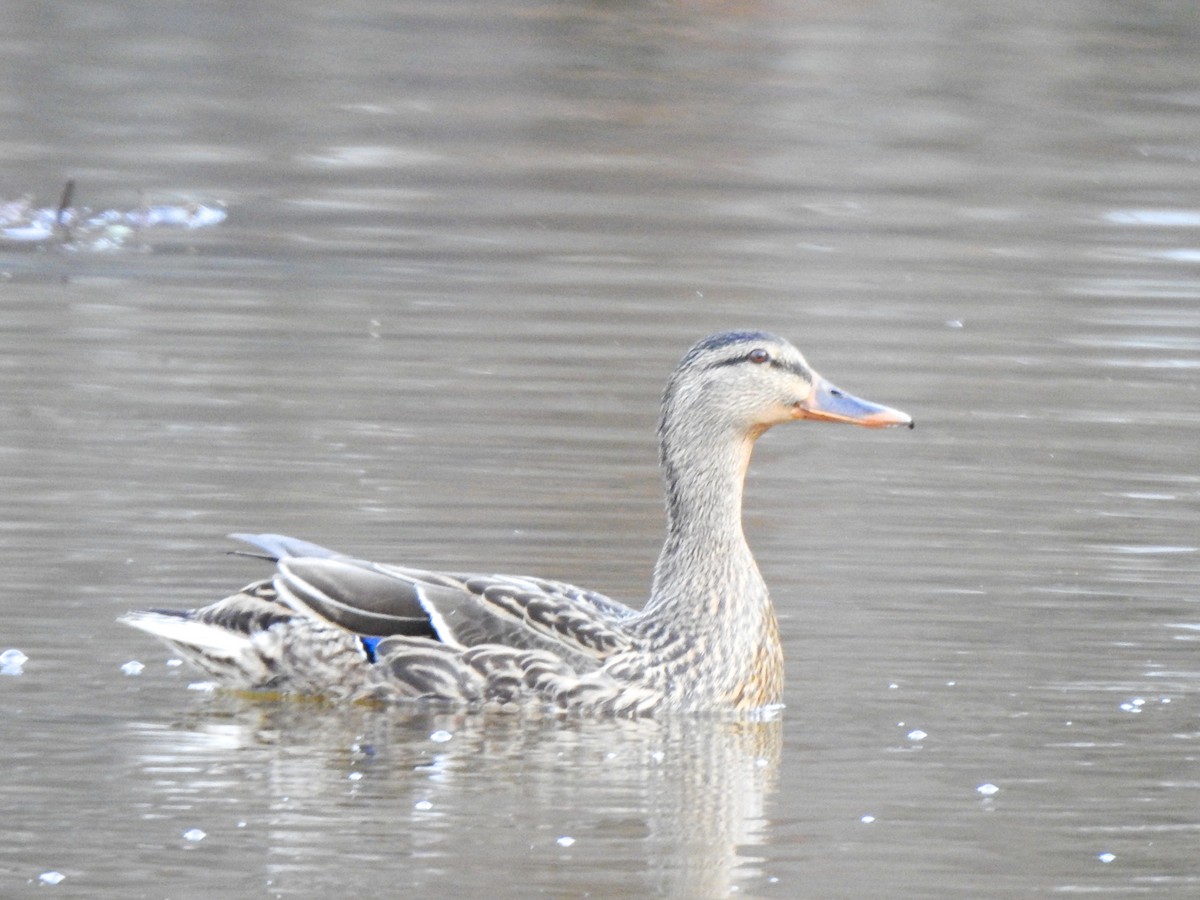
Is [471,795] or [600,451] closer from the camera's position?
[471,795]

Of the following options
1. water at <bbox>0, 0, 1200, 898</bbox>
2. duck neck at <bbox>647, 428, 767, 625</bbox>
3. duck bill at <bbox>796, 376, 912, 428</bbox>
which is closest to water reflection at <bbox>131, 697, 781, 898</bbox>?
water at <bbox>0, 0, 1200, 898</bbox>

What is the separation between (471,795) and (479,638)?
42.1 inches

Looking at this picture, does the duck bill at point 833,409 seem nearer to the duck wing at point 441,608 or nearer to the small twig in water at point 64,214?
the duck wing at point 441,608

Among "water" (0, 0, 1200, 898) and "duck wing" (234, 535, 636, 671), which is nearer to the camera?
"water" (0, 0, 1200, 898)

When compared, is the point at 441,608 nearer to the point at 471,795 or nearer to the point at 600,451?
the point at 471,795

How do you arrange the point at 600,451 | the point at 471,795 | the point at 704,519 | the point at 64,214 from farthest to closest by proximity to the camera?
1. the point at 64,214
2. the point at 600,451
3. the point at 704,519
4. the point at 471,795

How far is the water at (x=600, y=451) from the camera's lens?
723 centimetres

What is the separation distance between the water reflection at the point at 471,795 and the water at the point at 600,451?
0.02 meters

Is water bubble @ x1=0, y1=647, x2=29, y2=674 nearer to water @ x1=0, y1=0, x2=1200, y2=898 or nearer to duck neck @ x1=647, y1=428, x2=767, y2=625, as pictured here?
water @ x1=0, y1=0, x2=1200, y2=898

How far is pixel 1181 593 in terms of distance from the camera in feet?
32.7

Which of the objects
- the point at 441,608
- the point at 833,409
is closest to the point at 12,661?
the point at 441,608

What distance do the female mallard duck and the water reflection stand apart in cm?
10

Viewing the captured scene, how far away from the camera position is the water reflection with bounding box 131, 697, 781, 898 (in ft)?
22.4

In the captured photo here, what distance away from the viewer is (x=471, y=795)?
7484 mm
